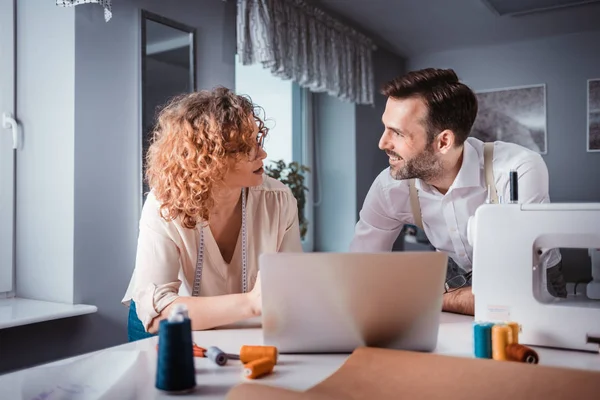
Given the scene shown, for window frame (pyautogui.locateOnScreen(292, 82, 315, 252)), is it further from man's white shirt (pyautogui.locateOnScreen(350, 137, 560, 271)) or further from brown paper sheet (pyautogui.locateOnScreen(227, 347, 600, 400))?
brown paper sheet (pyautogui.locateOnScreen(227, 347, 600, 400))

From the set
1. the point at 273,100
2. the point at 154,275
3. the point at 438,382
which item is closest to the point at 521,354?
the point at 438,382

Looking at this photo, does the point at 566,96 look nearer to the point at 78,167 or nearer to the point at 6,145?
the point at 78,167

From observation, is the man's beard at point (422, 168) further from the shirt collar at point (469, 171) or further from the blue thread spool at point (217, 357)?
the blue thread spool at point (217, 357)

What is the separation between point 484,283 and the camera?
1150mm

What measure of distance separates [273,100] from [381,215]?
2290 millimetres

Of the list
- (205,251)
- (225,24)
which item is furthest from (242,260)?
(225,24)

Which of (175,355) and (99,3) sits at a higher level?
(99,3)

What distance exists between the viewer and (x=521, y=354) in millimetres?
943

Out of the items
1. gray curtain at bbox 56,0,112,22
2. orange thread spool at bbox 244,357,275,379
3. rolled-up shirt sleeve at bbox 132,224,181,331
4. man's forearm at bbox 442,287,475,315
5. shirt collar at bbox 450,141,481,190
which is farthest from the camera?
gray curtain at bbox 56,0,112,22

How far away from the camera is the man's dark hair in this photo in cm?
196

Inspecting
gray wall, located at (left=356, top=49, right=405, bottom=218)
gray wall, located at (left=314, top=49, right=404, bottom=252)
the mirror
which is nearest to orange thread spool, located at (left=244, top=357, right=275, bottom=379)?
the mirror

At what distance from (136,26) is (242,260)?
1518mm

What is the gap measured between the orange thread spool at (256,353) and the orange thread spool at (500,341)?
0.40m

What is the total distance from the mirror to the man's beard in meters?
1.22
